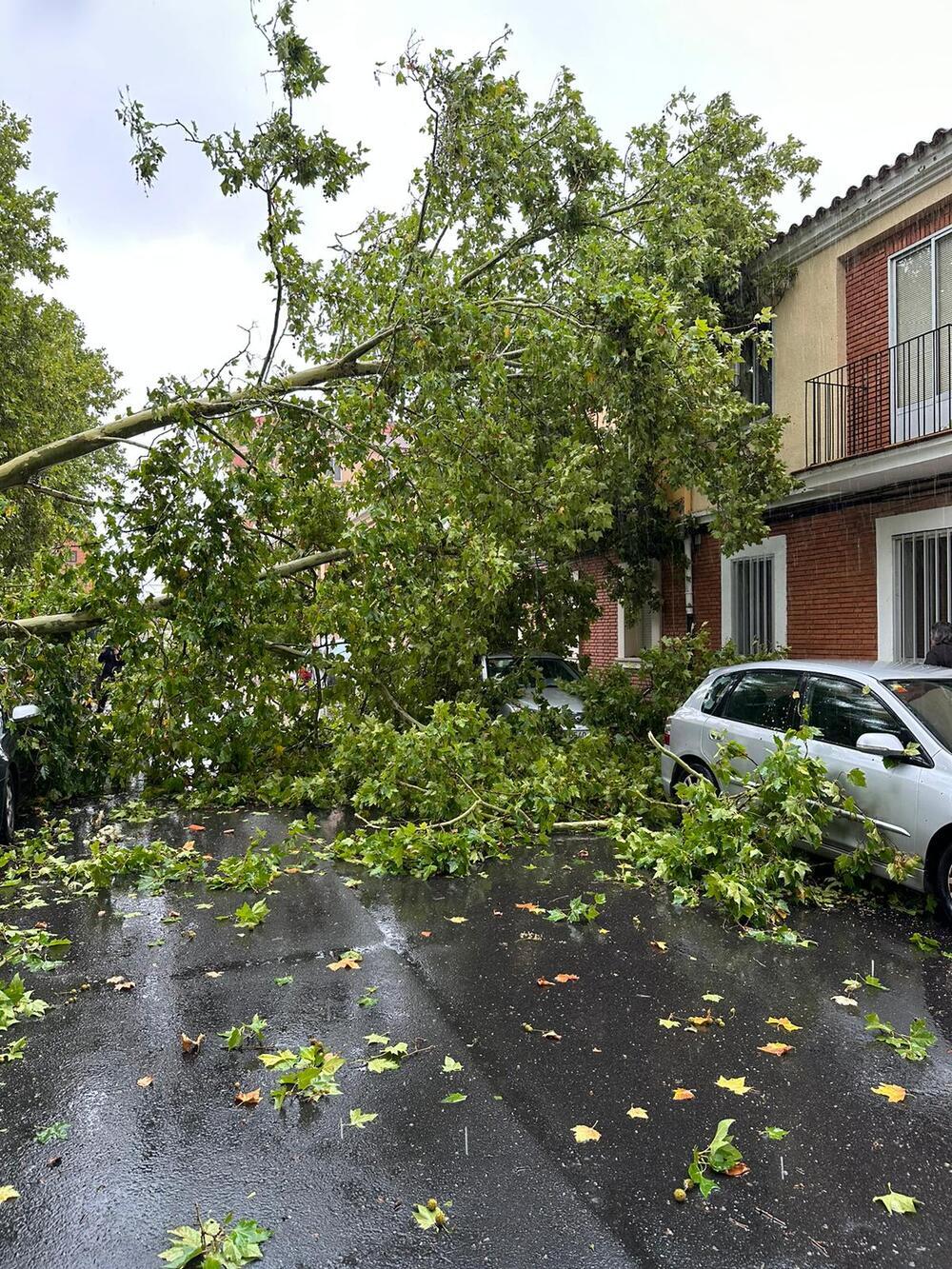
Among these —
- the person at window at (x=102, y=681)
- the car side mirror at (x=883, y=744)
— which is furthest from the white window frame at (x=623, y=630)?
the car side mirror at (x=883, y=744)

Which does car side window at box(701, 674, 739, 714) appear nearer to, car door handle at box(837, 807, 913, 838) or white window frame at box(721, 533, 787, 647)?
car door handle at box(837, 807, 913, 838)

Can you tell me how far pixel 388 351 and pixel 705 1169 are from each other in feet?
25.0

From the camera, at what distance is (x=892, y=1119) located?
327 centimetres

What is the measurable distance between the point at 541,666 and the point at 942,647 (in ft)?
19.1

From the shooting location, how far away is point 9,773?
796cm

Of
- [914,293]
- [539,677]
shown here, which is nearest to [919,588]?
[914,293]

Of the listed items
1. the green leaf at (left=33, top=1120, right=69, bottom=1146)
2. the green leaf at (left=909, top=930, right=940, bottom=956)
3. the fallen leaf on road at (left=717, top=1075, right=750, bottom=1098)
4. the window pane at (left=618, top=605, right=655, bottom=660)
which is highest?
the window pane at (left=618, top=605, right=655, bottom=660)

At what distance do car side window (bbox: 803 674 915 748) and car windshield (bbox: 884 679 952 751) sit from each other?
14 centimetres

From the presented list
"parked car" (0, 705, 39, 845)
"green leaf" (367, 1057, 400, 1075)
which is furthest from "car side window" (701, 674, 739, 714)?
"parked car" (0, 705, 39, 845)

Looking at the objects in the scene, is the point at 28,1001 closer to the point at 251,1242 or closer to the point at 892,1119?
the point at 251,1242

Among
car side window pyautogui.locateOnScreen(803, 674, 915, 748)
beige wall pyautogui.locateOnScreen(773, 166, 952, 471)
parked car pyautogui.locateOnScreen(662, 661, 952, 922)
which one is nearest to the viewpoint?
parked car pyautogui.locateOnScreen(662, 661, 952, 922)

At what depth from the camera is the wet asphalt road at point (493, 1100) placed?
2.66 metres

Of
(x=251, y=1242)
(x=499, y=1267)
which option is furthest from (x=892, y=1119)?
(x=251, y=1242)

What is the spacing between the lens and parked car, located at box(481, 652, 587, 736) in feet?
37.5
